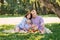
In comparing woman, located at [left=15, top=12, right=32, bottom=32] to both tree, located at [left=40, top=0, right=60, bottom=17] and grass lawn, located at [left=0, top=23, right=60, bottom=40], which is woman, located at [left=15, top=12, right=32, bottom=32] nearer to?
grass lawn, located at [left=0, top=23, right=60, bottom=40]

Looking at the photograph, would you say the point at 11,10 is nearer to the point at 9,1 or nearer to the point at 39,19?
the point at 9,1

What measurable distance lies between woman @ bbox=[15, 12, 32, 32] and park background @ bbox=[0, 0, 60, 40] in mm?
254

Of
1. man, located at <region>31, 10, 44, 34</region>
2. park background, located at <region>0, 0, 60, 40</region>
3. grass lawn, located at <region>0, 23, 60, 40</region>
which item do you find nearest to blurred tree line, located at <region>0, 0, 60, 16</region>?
park background, located at <region>0, 0, 60, 40</region>

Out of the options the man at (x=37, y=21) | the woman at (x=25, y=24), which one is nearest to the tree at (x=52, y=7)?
the man at (x=37, y=21)

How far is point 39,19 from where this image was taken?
26.6 ft

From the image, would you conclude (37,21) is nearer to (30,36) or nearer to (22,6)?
(30,36)

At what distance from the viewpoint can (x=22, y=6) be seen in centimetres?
1011

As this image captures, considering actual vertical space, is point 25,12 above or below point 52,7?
below

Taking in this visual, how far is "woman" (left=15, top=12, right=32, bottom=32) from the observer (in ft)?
26.7

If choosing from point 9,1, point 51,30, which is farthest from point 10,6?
point 51,30

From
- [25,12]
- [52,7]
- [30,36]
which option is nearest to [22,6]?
[25,12]

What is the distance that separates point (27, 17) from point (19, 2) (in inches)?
78.4

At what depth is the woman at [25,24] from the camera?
813cm

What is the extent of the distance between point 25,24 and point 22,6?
6.88ft
